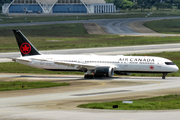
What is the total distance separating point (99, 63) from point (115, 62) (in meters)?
2.90

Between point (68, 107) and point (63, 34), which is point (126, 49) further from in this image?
point (68, 107)

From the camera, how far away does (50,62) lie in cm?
6588

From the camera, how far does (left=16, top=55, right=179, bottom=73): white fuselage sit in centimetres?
6153

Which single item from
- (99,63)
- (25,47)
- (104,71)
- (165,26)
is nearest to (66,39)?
(25,47)

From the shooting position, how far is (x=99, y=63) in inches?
2515

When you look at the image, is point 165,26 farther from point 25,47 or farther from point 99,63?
point 25,47

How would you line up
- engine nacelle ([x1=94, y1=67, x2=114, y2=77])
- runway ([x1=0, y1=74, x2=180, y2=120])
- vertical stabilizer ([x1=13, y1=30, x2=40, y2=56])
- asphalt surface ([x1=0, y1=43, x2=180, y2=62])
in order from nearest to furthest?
runway ([x1=0, y1=74, x2=180, y2=120]) < engine nacelle ([x1=94, y1=67, x2=114, y2=77]) < vertical stabilizer ([x1=13, y1=30, x2=40, y2=56]) < asphalt surface ([x1=0, y1=43, x2=180, y2=62])

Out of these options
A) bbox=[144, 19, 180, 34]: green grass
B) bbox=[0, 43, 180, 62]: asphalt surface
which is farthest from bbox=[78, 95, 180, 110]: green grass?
bbox=[144, 19, 180, 34]: green grass

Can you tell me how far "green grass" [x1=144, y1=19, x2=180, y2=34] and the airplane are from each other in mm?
104883

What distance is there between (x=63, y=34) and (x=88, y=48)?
42638mm

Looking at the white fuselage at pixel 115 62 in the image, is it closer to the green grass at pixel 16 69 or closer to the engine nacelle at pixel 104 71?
the engine nacelle at pixel 104 71

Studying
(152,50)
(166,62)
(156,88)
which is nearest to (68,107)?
(156,88)

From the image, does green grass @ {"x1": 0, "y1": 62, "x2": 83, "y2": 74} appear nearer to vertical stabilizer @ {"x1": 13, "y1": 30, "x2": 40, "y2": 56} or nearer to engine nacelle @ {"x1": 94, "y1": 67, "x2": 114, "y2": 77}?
vertical stabilizer @ {"x1": 13, "y1": 30, "x2": 40, "y2": 56}

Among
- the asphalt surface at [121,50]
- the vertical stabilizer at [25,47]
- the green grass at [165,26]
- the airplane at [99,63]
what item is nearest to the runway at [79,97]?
the airplane at [99,63]
